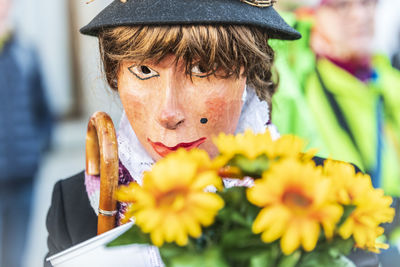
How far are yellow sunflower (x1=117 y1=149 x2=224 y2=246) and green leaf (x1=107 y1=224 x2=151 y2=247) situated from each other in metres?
0.06

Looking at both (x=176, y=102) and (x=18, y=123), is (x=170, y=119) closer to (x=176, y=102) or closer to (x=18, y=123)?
(x=176, y=102)

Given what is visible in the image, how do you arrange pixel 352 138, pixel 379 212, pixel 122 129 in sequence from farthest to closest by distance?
pixel 352 138
pixel 122 129
pixel 379 212

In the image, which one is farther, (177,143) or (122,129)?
(122,129)

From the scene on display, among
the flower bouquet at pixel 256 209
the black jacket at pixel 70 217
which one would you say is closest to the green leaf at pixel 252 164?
the flower bouquet at pixel 256 209

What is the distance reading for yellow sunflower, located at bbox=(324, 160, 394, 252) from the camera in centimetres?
52

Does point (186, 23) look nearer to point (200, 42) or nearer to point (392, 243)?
point (200, 42)

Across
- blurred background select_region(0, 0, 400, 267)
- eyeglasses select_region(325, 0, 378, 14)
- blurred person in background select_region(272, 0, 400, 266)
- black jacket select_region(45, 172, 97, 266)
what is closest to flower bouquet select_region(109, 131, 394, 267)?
black jacket select_region(45, 172, 97, 266)

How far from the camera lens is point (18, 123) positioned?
7.45 feet

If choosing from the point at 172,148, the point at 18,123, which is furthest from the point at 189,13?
the point at 18,123

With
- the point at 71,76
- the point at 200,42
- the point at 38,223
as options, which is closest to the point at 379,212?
the point at 200,42

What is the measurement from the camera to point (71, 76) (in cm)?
371

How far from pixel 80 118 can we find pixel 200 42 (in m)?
3.15

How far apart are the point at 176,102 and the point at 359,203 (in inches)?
16.9

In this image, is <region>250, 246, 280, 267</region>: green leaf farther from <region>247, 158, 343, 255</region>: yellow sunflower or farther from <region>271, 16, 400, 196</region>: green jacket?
<region>271, 16, 400, 196</region>: green jacket
